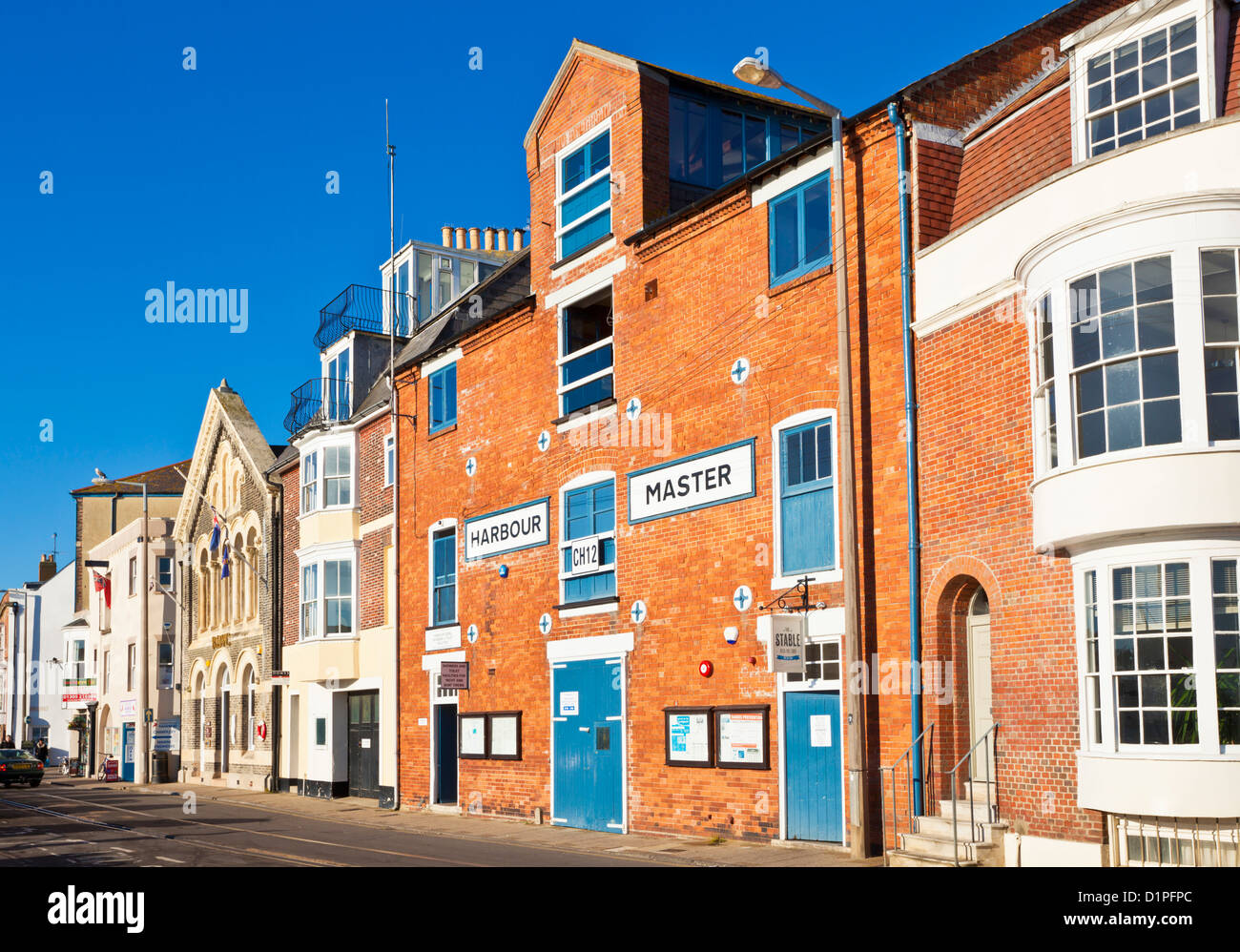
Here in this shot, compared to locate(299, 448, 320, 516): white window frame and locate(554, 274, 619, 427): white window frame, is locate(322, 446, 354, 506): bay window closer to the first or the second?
locate(299, 448, 320, 516): white window frame

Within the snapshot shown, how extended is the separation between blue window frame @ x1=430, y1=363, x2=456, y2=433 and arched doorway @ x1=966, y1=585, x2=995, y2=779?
589 inches

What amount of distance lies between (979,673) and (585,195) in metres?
12.5

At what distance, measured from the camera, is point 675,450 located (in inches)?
834

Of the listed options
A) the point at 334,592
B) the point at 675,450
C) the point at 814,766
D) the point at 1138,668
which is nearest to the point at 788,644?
the point at 814,766

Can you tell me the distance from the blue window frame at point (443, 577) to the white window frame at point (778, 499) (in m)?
11.1

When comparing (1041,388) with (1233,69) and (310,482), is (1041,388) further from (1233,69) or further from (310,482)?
(310,482)

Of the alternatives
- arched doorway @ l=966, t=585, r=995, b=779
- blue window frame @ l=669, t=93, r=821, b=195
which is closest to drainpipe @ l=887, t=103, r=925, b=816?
arched doorway @ l=966, t=585, r=995, b=779

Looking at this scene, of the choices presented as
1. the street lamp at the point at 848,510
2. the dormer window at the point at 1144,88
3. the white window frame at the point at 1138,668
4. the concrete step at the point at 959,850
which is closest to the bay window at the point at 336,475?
the street lamp at the point at 848,510

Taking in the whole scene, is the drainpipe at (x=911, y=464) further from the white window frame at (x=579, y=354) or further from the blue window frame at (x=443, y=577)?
the blue window frame at (x=443, y=577)

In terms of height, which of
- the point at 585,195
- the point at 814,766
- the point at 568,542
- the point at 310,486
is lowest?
the point at 814,766

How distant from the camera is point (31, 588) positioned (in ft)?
301

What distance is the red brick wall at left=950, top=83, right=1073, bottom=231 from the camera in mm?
15070

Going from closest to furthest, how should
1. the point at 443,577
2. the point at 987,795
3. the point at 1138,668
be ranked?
the point at 1138,668 < the point at 987,795 < the point at 443,577

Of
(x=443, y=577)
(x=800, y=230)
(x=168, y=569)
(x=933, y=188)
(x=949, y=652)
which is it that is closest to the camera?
(x=949, y=652)
